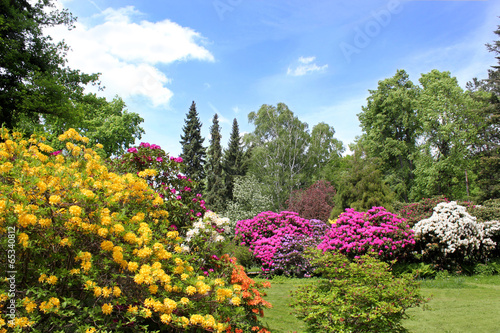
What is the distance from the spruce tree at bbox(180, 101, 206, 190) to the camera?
104 ft

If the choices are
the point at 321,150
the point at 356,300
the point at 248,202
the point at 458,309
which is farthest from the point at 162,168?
the point at 321,150

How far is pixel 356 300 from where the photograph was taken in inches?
155

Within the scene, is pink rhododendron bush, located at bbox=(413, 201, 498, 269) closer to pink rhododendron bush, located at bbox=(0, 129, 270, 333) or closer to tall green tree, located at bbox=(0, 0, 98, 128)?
pink rhododendron bush, located at bbox=(0, 129, 270, 333)

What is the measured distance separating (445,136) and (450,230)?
1512cm

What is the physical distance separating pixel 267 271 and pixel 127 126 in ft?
62.7

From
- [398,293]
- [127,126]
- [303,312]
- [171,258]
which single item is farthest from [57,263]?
→ [127,126]

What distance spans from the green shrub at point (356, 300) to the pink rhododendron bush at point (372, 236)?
451 cm

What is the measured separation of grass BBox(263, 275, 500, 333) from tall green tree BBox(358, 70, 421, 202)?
15561mm

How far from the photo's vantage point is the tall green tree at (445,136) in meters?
21.7

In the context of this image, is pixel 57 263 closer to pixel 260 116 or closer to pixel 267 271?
pixel 267 271

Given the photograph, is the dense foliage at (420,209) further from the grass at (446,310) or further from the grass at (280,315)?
the grass at (280,315)

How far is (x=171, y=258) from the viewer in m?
3.02

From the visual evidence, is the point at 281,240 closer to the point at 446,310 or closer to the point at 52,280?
the point at 446,310

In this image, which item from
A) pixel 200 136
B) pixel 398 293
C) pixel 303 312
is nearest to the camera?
pixel 398 293
